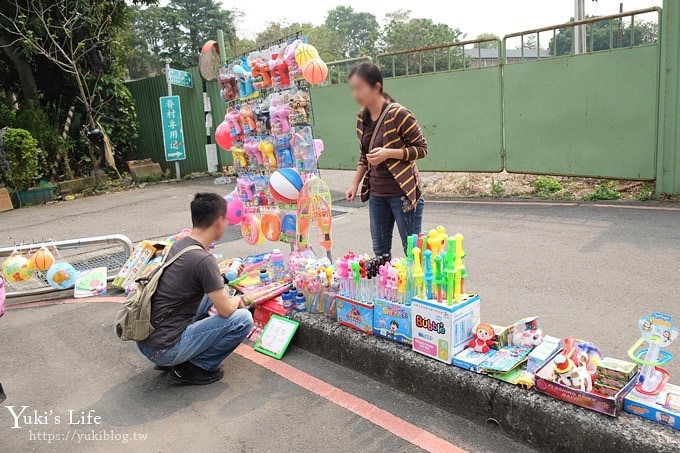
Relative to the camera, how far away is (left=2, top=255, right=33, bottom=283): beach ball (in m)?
5.38

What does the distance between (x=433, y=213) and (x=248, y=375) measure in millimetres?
5277

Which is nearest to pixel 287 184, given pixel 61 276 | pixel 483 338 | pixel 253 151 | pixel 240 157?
pixel 253 151

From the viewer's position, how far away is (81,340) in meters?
4.45

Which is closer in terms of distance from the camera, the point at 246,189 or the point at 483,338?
the point at 483,338

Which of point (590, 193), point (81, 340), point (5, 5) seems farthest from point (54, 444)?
point (5, 5)

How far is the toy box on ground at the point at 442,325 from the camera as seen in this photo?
295 centimetres

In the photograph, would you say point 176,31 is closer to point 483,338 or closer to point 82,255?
point 82,255

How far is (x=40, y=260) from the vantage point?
5461mm

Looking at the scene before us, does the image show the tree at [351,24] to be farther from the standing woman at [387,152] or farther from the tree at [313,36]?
the standing woman at [387,152]

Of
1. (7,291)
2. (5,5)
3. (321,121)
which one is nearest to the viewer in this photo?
(7,291)

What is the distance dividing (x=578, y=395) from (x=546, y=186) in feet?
22.7

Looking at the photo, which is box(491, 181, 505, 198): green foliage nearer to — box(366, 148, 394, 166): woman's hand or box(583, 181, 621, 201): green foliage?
box(583, 181, 621, 201): green foliage

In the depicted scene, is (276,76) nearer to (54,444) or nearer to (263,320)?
(263,320)

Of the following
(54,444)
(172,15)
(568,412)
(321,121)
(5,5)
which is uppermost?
(172,15)
